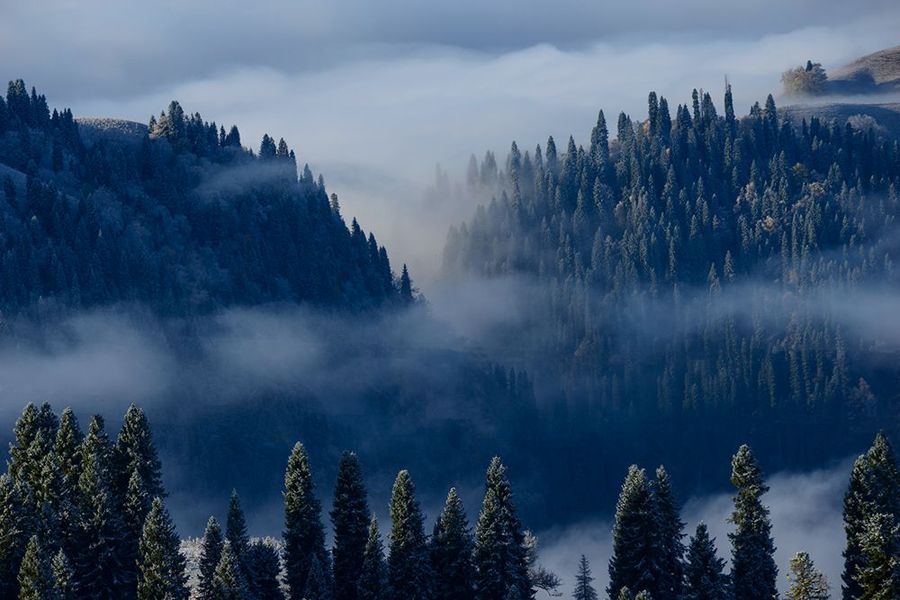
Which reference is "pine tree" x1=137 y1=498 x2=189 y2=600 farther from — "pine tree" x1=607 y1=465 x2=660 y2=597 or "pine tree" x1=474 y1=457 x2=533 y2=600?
"pine tree" x1=607 y1=465 x2=660 y2=597

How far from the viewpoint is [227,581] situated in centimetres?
15125

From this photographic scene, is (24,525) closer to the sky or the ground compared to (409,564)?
closer to the sky

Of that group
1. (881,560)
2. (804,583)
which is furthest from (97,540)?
(881,560)

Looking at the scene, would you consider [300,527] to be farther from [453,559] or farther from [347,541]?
[453,559]

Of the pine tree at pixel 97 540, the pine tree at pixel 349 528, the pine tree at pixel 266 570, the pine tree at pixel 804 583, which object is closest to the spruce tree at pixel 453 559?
the pine tree at pixel 349 528

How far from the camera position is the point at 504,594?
17225cm

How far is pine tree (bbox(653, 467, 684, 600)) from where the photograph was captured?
171 metres

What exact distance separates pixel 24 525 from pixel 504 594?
43097mm

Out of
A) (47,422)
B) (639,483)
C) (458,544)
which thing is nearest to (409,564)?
(458,544)

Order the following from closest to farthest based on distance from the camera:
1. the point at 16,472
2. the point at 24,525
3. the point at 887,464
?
1. the point at 24,525
2. the point at 16,472
3. the point at 887,464

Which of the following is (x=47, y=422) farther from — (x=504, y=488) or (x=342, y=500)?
(x=504, y=488)

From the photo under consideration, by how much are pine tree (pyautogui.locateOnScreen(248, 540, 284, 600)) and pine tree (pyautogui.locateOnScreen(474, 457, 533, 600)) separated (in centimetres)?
1739

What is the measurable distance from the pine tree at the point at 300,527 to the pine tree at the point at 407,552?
21.3 ft

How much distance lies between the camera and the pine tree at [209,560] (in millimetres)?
155375
